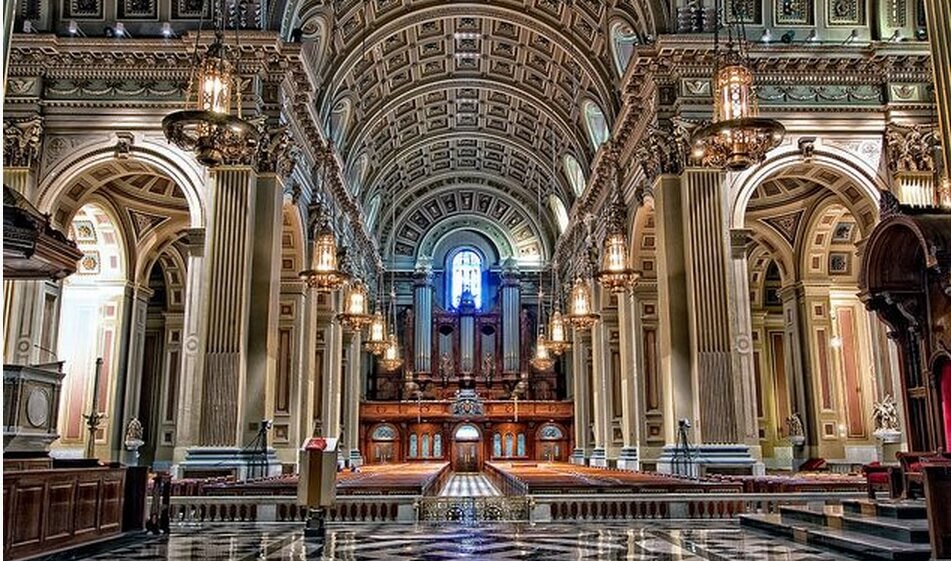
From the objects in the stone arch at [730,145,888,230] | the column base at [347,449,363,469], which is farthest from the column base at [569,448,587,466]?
the stone arch at [730,145,888,230]

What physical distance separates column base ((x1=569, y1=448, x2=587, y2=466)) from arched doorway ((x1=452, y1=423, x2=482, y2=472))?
3.87m

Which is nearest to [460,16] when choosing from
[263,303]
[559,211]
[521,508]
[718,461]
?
[263,303]

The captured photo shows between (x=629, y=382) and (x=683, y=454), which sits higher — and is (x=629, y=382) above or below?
above

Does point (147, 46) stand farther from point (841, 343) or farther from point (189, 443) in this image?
point (841, 343)

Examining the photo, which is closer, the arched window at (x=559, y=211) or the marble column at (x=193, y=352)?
the marble column at (x=193, y=352)

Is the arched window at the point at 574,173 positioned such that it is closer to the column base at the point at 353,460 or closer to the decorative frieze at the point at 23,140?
the column base at the point at 353,460

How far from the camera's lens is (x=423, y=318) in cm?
3359

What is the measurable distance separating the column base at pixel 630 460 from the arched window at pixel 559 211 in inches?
486

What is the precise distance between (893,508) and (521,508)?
4650 millimetres

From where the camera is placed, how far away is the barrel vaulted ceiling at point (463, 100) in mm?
19250

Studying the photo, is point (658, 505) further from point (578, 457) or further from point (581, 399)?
point (578, 457)

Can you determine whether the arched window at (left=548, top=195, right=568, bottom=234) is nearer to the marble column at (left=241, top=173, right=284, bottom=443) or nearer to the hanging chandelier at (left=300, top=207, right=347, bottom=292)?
the hanging chandelier at (left=300, top=207, right=347, bottom=292)

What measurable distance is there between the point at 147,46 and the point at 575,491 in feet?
34.3

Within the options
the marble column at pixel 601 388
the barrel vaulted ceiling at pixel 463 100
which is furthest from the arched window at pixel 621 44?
the marble column at pixel 601 388
